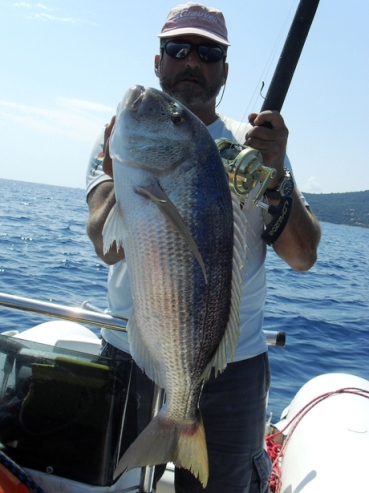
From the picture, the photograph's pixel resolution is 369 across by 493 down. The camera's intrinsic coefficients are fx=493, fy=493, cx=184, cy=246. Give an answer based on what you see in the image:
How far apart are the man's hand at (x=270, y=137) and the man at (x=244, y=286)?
0.85ft

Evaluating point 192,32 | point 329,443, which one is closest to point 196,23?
point 192,32

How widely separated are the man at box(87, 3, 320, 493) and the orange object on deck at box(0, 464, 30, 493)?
79 centimetres

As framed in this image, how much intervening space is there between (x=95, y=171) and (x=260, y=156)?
92 cm

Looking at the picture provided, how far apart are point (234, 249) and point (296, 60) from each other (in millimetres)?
1531

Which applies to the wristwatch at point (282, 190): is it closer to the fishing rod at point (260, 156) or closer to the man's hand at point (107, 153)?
the fishing rod at point (260, 156)

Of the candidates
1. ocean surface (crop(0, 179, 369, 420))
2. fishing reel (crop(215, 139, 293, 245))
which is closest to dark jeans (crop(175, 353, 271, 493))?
fishing reel (crop(215, 139, 293, 245))

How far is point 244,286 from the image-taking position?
2.49 metres

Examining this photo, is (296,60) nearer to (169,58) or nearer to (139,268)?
(169,58)

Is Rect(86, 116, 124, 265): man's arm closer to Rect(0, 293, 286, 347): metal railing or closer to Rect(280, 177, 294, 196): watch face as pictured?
Rect(0, 293, 286, 347): metal railing

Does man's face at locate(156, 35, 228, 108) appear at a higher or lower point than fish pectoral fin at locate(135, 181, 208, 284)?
higher

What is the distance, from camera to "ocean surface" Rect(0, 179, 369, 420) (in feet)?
27.3

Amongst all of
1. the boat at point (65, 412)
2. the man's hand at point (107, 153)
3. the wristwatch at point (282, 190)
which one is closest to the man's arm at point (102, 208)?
the man's hand at point (107, 153)

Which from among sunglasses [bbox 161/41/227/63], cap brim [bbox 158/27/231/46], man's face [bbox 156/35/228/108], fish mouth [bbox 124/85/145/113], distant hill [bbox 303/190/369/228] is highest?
cap brim [bbox 158/27/231/46]

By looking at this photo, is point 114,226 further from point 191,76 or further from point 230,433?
point 230,433
